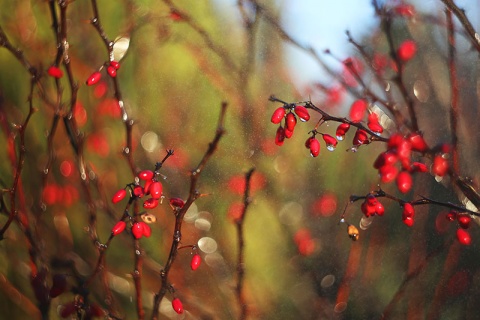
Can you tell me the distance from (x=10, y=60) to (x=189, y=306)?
2.25 feet

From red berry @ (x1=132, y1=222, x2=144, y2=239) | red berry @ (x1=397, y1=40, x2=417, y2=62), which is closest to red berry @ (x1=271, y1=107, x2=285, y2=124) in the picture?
red berry @ (x1=132, y1=222, x2=144, y2=239)

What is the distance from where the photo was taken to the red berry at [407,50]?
106 cm

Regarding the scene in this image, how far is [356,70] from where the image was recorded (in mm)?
1049

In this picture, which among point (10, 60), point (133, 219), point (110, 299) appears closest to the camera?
point (133, 219)


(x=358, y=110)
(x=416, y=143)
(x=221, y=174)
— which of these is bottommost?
(x=221, y=174)

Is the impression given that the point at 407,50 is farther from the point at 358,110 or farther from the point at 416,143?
the point at 416,143

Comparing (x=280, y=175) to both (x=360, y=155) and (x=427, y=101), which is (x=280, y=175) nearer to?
(x=360, y=155)

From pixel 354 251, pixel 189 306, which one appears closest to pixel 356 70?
pixel 354 251

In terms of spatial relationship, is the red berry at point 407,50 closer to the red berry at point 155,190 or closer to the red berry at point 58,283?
the red berry at point 155,190

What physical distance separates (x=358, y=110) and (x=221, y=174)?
1.07 ft

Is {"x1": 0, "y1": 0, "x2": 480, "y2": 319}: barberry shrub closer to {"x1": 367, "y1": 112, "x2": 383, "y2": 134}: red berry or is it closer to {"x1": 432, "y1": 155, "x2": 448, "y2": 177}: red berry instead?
{"x1": 367, "y1": 112, "x2": 383, "y2": 134}: red berry

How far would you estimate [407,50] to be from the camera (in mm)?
1064

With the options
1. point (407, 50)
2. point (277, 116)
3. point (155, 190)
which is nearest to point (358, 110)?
point (407, 50)

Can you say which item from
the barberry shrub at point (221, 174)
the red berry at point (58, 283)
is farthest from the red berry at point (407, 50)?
the red berry at point (58, 283)
